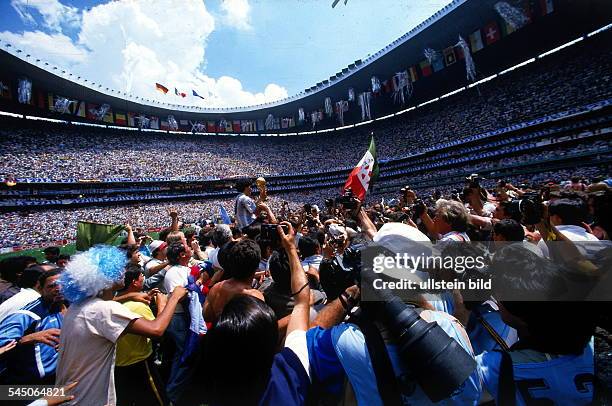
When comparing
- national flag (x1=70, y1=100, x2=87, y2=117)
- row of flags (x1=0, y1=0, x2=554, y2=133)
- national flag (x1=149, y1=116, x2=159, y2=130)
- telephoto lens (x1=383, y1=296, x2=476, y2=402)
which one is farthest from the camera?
national flag (x1=149, y1=116, x2=159, y2=130)

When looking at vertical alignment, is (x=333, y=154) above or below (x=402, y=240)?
above

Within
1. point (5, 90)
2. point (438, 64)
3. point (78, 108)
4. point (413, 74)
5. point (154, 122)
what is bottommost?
point (438, 64)

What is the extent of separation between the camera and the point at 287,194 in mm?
43719

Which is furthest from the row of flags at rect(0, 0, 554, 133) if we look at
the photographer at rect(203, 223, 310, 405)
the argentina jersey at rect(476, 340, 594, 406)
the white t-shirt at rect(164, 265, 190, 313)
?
the photographer at rect(203, 223, 310, 405)

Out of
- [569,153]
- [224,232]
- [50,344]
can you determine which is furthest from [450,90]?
[50,344]

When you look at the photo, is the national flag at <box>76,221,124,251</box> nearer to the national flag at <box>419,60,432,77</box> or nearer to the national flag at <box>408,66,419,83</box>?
the national flag at <box>419,60,432,77</box>

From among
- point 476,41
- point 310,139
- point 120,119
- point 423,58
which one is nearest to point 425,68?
point 423,58

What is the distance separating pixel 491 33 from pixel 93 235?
31.8m

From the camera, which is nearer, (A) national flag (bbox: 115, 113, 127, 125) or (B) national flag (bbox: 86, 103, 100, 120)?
(B) national flag (bbox: 86, 103, 100, 120)

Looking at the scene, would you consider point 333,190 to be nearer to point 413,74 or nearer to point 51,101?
point 413,74

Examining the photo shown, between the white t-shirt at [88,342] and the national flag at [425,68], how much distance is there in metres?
35.4

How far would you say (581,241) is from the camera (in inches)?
93.1

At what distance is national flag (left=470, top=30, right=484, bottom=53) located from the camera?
1014 inches

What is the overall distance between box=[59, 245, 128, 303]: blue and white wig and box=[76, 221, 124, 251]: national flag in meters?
A: 2.89
